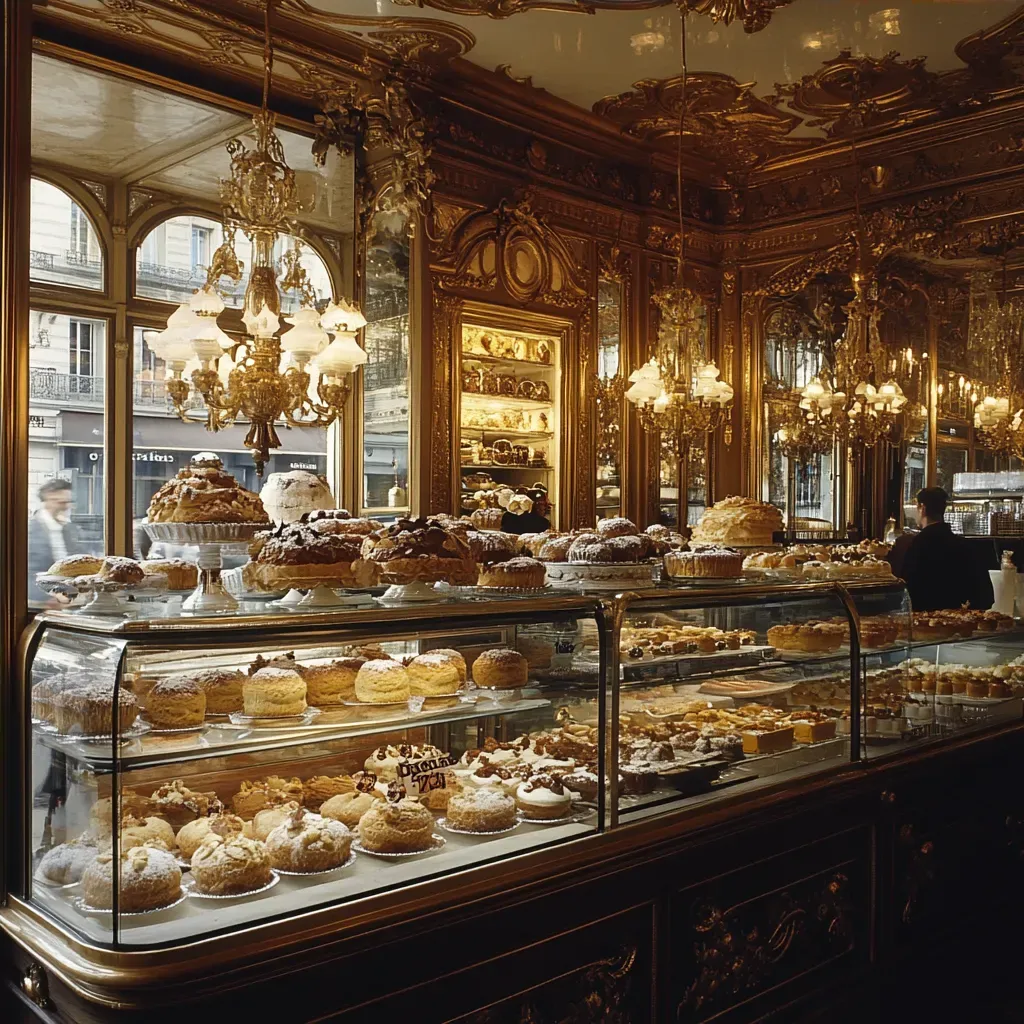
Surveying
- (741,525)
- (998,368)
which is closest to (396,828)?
(741,525)

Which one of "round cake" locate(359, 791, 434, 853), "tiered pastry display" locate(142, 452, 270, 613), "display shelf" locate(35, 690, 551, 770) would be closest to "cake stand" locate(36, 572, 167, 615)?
"tiered pastry display" locate(142, 452, 270, 613)

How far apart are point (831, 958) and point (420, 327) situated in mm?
4263

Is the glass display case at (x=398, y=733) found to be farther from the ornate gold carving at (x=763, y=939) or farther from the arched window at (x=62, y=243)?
the arched window at (x=62, y=243)

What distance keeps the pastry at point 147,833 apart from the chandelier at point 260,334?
8.82ft

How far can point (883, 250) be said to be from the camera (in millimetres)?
7250

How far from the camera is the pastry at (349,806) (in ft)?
8.51

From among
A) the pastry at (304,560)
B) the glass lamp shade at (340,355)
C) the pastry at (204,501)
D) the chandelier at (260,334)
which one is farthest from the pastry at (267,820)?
the glass lamp shade at (340,355)

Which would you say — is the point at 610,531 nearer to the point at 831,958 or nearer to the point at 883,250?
the point at 831,958

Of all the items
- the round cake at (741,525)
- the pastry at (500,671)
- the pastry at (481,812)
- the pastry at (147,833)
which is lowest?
the pastry at (481,812)

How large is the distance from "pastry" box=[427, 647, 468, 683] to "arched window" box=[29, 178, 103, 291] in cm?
426

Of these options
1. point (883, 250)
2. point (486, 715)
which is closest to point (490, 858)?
point (486, 715)

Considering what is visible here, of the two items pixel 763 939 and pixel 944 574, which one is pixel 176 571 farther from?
pixel 944 574

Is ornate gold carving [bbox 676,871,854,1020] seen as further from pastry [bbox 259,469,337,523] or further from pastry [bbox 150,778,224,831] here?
pastry [bbox 259,469,337,523]

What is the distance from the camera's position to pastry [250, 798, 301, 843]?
8.07ft
